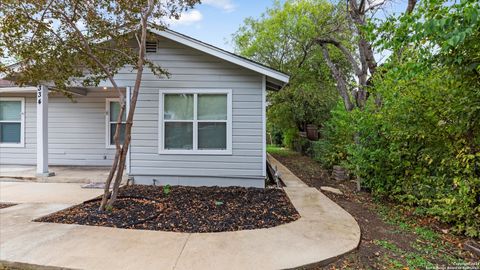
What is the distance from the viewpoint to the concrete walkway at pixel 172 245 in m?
2.86

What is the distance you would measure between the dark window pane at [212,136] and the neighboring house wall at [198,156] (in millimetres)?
254

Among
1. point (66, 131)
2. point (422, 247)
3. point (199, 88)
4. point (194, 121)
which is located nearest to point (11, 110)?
point (66, 131)

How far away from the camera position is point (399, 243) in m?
3.55

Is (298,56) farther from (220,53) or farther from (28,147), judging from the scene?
(28,147)

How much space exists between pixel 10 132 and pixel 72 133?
6.59ft

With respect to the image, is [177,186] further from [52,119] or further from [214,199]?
[52,119]

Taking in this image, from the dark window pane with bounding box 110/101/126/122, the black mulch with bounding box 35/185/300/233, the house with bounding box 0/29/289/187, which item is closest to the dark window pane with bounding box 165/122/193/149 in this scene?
the house with bounding box 0/29/289/187

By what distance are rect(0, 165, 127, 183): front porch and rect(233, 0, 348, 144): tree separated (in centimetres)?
862

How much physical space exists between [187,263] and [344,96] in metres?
7.19

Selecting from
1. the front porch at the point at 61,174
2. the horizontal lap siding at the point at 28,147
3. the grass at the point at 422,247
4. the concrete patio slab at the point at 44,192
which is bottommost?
the grass at the point at 422,247

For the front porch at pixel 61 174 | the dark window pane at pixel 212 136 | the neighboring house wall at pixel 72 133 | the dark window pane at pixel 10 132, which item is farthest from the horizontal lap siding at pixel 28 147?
the dark window pane at pixel 212 136

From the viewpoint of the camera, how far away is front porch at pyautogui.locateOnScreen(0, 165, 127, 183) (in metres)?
6.75

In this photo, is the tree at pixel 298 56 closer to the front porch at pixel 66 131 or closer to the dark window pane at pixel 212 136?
the dark window pane at pixel 212 136

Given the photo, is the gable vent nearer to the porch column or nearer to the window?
the window
